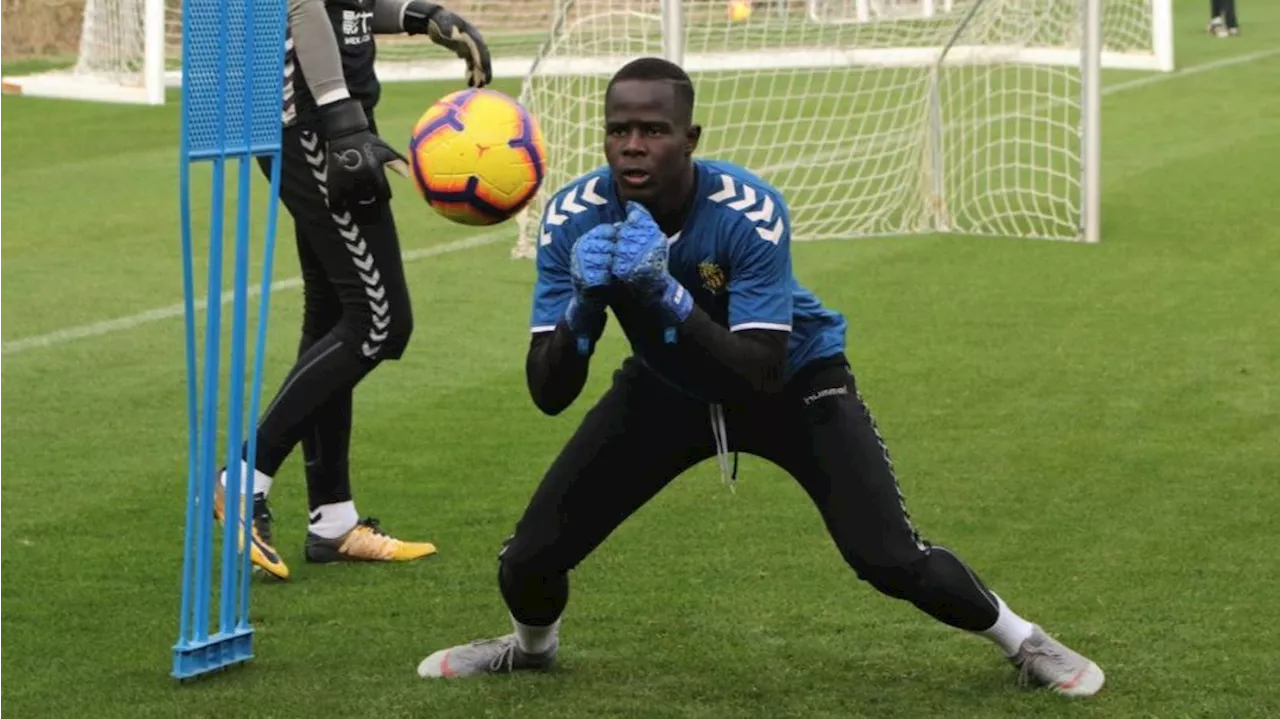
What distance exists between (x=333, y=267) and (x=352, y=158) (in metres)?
0.47

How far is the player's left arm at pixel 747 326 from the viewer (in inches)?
193

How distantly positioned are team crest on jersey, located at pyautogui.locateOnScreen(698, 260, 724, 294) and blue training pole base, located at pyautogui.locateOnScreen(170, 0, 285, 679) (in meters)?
1.09

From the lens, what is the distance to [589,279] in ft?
15.4

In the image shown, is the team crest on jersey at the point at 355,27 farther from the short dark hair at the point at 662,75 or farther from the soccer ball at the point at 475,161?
the short dark hair at the point at 662,75

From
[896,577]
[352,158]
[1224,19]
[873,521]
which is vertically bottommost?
[1224,19]

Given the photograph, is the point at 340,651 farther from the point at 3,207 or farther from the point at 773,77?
the point at 773,77

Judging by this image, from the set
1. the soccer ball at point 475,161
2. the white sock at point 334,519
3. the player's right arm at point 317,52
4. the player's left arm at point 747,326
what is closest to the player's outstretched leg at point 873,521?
the player's left arm at point 747,326

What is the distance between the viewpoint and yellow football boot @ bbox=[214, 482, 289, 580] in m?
6.60

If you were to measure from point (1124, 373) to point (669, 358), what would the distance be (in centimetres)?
507

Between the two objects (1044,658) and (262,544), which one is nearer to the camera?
(1044,658)

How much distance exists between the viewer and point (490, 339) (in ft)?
35.1

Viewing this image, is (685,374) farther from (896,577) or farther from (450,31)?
(450,31)

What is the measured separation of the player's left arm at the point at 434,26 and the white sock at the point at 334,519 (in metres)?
1.43

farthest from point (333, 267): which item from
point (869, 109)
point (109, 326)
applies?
point (869, 109)
